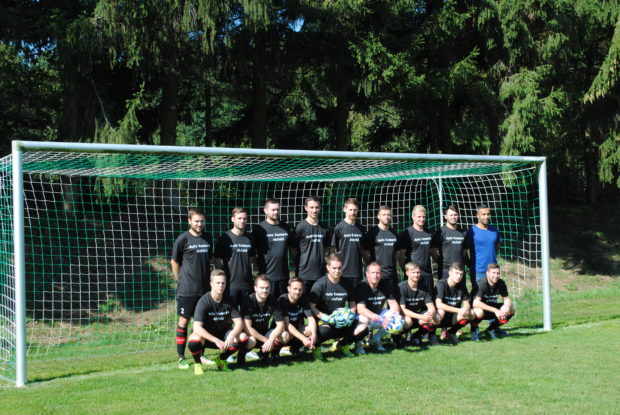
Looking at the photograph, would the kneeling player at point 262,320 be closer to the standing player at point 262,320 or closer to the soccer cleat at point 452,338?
the standing player at point 262,320

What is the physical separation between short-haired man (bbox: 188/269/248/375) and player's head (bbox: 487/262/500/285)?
10.3 feet

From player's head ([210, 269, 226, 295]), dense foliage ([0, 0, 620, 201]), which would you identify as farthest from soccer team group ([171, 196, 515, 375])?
dense foliage ([0, 0, 620, 201])

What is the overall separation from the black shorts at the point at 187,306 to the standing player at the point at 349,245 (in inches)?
69.1

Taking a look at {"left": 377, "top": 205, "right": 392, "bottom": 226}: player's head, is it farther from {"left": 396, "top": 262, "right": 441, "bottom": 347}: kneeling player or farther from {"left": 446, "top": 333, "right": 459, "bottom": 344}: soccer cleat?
{"left": 446, "top": 333, "right": 459, "bottom": 344}: soccer cleat

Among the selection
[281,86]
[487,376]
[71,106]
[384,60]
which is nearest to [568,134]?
[384,60]

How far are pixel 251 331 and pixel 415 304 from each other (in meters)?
2.11

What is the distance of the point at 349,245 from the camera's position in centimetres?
759

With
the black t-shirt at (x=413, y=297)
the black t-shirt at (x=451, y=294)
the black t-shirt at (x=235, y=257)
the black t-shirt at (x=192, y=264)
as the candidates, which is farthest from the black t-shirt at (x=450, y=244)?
the black t-shirt at (x=192, y=264)

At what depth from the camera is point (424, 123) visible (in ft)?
59.5

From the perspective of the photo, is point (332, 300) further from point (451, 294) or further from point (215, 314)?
point (451, 294)

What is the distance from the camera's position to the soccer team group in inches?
256

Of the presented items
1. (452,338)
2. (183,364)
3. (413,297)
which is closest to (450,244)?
(413,297)

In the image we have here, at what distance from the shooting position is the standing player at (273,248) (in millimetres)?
7301

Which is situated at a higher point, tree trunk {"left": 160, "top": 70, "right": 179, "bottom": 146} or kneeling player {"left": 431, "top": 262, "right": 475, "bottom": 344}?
tree trunk {"left": 160, "top": 70, "right": 179, "bottom": 146}
